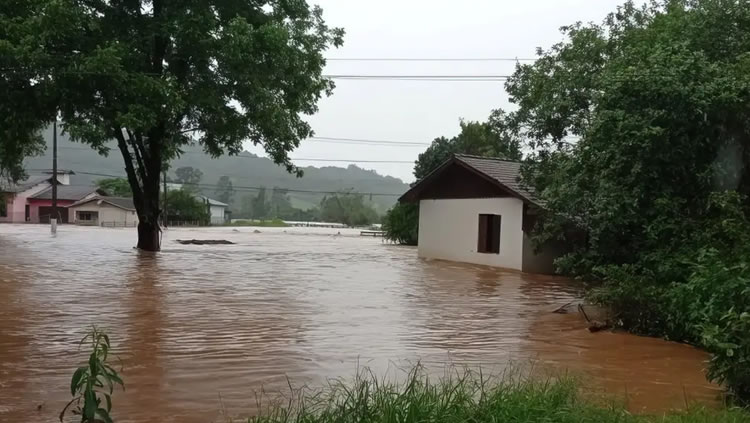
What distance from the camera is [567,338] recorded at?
10.0 metres

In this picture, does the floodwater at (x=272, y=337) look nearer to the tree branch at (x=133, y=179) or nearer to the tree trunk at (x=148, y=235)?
the tree branch at (x=133, y=179)

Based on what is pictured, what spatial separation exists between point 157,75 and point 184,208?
53.1 metres

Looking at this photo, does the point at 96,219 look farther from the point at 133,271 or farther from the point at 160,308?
the point at 160,308

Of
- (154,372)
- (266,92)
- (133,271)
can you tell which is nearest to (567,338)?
(154,372)

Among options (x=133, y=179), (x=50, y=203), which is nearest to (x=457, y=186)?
(x=133, y=179)

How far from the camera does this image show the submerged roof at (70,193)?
6900 cm

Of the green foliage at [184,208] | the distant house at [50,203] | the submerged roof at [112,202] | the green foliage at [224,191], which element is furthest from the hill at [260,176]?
the submerged roof at [112,202]

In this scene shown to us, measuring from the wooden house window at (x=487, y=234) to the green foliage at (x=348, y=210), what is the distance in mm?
69125

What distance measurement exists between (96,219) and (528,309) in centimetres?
6195

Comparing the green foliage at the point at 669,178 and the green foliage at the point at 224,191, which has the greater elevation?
the green foliage at the point at 224,191

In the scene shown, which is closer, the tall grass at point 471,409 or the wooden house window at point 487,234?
the tall grass at point 471,409

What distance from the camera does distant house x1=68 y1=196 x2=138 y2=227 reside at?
66.7 m

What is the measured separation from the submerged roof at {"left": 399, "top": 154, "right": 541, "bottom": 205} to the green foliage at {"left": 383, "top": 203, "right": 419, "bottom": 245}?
11.2 meters

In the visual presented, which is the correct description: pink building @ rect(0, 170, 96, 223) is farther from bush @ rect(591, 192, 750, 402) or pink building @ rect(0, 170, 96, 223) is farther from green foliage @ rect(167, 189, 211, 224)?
bush @ rect(591, 192, 750, 402)
